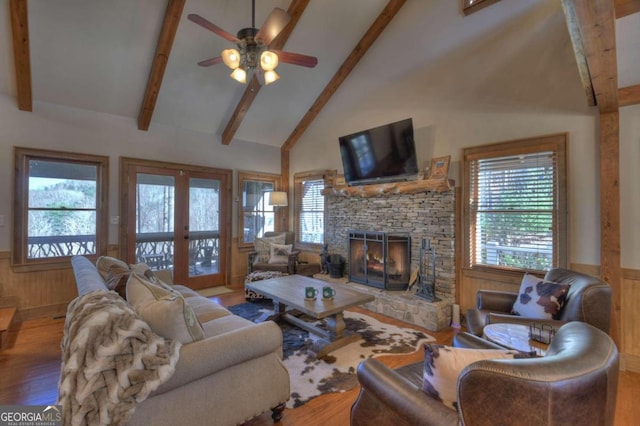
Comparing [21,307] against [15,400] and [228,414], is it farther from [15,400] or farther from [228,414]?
[228,414]

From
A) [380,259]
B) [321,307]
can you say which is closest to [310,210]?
[380,259]

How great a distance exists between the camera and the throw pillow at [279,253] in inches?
203

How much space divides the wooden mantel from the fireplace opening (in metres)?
0.62

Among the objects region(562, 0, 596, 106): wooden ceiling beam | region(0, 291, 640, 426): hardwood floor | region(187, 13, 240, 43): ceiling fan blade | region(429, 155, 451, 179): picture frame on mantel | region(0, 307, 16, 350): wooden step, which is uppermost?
region(187, 13, 240, 43): ceiling fan blade

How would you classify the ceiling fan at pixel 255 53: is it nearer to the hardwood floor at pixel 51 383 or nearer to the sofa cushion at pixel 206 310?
the sofa cushion at pixel 206 310

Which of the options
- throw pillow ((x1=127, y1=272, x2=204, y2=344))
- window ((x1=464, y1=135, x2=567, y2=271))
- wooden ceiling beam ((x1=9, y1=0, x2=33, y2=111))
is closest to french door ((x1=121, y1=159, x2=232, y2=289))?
wooden ceiling beam ((x1=9, y1=0, x2=33, y2=111))

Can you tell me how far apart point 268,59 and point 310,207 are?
11.6 feet

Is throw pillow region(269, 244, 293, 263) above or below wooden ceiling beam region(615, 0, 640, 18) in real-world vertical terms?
below

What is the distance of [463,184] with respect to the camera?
382cm

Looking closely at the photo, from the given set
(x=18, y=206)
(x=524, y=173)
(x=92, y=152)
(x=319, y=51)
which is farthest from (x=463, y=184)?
(x=18, y=206)

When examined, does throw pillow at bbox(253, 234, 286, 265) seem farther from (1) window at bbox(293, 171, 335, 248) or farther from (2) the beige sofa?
(2) the beige sofa

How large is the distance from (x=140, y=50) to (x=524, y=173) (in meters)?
4.85

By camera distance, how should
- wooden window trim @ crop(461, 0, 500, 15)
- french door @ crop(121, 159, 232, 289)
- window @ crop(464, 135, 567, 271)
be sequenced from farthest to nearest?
1. french door @ crop(121, 159, 232, 289)
2. wooden window trim @ crop(461, 0, 500, 15)
3. window @ crop(464, 135, 567, 271)

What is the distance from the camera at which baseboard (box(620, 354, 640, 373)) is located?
2707 millimetres
